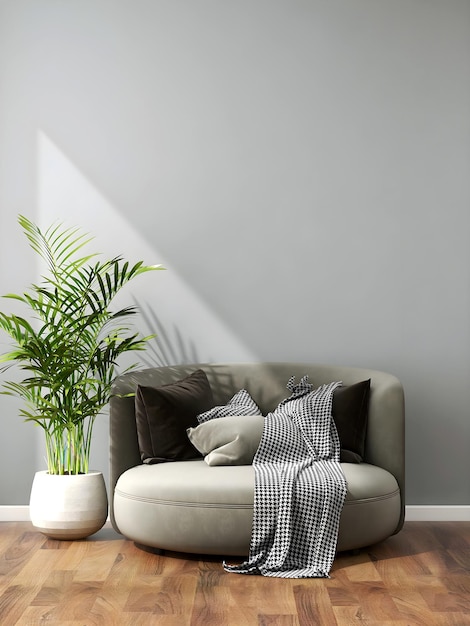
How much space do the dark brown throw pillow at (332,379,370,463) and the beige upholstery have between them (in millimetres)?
66

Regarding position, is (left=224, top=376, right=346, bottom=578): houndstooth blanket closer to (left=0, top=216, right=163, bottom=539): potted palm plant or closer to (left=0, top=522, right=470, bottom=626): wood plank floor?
(left=0, top=522, right=470, bottom=626): wood plank floor

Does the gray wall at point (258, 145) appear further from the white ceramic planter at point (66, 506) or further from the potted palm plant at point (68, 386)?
the white ceramic planter at point (66, 506)

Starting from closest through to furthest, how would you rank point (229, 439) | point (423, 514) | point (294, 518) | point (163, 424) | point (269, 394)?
point (294, 518) → point (229, 439) → point (163, 424) → point (269, 394) → point (423, 514)

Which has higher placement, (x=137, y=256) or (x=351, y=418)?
(x=137, y=256)

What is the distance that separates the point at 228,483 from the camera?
11.8 ft

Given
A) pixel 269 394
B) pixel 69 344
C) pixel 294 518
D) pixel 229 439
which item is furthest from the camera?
pixel 269 394

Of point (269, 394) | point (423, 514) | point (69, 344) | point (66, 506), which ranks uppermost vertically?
point (69, 344)

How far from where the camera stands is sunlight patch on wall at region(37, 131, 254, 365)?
460 centimetres

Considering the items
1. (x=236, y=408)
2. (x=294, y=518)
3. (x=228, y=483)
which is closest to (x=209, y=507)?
(x=228, y=483)

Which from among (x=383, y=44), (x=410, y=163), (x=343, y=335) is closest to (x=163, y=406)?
(x=343, y=335)

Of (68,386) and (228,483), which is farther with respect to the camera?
(68,386)

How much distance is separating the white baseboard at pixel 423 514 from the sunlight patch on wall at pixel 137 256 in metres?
1.09

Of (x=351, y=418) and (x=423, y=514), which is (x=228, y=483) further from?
(x=423, y=514)

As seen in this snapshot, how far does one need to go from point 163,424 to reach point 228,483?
55 centimetres
